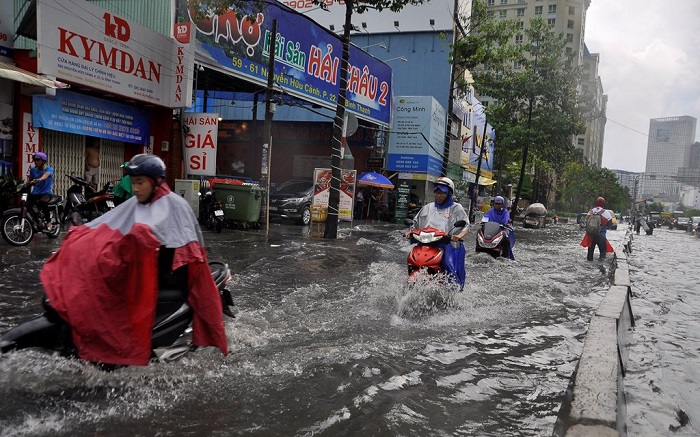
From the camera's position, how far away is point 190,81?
43.8 feet

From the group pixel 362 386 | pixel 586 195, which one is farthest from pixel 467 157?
pixel 586 195

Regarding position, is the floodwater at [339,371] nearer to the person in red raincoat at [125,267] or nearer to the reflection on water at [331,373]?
the reflection on water at [331,373]

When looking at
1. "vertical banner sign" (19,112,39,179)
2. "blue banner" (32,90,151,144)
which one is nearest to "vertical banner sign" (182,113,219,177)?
"blue banner" (32,90,151,144)

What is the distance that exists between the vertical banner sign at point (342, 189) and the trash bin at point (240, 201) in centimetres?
183

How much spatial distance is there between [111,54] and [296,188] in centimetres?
827

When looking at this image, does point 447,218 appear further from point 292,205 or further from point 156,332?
point 292,205

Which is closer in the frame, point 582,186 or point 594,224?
point 594,224

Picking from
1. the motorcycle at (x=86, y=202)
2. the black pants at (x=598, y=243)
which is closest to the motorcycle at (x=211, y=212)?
the motorcycle at (x=86, y=202)

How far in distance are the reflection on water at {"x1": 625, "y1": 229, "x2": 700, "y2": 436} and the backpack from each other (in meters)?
2.71

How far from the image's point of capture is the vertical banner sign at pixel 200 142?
44.5 feet

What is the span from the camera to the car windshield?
18487 millimetres

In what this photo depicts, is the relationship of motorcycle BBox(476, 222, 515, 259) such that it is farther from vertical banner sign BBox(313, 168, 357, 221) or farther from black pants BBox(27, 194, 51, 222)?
black pants BBox(27, 194, 51, 222)

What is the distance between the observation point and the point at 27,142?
11.0 meters

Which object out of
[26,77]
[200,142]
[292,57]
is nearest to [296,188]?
[292,57]
